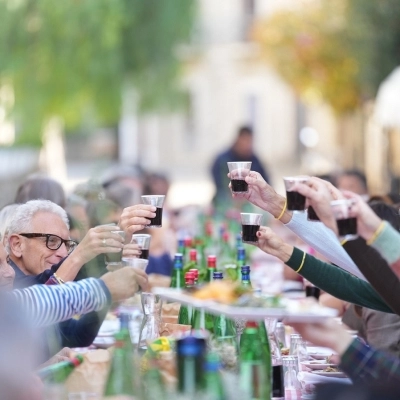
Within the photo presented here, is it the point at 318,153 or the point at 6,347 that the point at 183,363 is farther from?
the point at 318,153

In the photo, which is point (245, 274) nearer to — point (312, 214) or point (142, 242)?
point (142, 242)

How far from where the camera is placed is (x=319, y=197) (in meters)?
3.62

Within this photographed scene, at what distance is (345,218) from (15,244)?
1.98 meters

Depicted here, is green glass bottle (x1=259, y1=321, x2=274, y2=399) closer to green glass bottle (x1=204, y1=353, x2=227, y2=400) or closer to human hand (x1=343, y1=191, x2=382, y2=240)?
green glass bottle (x1=204, y1=353, x2=227, y2=400)

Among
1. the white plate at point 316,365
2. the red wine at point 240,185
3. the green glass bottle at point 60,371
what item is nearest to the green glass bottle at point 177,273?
the red wine at point 240,185

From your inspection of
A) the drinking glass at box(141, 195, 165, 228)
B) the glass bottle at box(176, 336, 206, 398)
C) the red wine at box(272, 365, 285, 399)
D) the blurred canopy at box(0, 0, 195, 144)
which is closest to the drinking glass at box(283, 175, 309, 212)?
the red wine at box(272, 365, 285, 399)

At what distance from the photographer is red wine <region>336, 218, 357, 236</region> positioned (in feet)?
11.2

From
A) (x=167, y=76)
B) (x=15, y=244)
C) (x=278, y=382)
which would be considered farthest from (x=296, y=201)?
(x=167, y=76)

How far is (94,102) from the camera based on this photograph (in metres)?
24.9

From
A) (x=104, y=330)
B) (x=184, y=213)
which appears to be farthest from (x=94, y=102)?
(x=104, y=330)

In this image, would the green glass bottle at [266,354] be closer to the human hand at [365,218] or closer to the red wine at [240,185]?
the human hand at [365,218]

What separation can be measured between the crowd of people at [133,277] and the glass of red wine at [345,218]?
0.02m

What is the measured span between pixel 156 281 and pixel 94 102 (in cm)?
1871

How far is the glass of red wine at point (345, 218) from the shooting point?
341 cm
